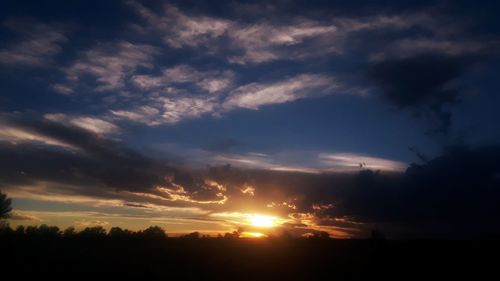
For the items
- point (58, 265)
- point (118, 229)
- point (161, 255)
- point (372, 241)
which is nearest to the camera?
point (58, 265)

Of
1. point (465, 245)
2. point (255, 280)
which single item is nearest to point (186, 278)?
point (255, 280)

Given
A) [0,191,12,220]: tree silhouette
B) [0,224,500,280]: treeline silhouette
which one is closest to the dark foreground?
[0,224,500,280]: treeline silhouette

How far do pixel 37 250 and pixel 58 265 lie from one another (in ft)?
41.2

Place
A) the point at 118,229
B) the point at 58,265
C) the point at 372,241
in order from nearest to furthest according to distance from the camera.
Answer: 1. the point at 58,265
2. the point at 372,241
3. the point at 118,229

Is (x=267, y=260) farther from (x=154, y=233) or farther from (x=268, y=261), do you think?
(x=154, y=233)

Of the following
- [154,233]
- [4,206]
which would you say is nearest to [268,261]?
[154,233]

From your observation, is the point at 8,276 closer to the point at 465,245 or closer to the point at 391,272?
the point at 391,272

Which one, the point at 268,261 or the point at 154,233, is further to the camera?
the point at 154,233

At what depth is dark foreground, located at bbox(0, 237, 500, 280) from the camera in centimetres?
3694

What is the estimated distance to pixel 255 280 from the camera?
3544 centimetres

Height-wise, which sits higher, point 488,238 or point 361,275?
point 488,238

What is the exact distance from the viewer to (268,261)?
1661 inches

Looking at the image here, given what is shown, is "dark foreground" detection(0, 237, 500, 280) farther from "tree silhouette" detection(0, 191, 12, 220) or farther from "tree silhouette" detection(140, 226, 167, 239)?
"tree silhouette" detection(0, 191, 12, 220)

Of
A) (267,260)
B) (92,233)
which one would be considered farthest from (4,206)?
(267,260)
